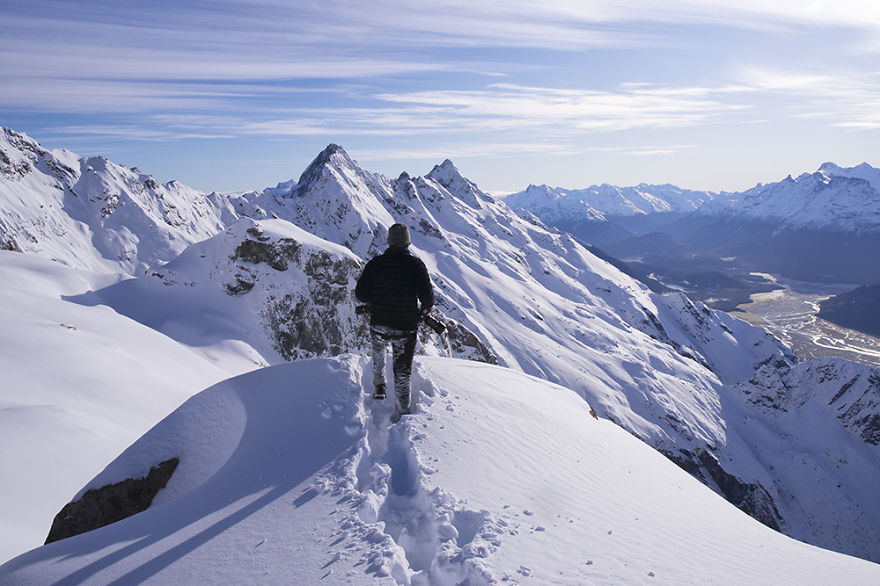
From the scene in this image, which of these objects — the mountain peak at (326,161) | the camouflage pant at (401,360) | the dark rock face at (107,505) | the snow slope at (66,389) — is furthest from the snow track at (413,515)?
the mountain peak at (326,161)

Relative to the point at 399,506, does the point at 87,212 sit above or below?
above

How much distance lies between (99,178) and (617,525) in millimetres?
164836

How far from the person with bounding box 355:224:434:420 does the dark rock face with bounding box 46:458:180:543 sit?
3.97 meters

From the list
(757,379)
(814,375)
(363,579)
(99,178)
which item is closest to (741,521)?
(363,579)

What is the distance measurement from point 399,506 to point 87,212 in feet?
501

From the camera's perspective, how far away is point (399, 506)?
19.9 feet

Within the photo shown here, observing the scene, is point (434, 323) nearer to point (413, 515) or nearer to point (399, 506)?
point (399, 506)

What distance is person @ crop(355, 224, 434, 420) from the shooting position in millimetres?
8164

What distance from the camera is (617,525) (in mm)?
6754

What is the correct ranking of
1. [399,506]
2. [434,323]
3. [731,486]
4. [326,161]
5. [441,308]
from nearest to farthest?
[399,506] < [434,323] < [731,486] < [441,308] < [326,161]

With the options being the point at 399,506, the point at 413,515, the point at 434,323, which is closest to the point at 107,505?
the point at 399,506

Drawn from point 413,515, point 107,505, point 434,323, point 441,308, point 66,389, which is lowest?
point 441,308

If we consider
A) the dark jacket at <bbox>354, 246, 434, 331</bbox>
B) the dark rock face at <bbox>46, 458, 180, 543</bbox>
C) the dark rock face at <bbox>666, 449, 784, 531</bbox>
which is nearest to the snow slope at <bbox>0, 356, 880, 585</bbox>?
the dark rock face at <bbox>46, 458, 180, 543</bbox>

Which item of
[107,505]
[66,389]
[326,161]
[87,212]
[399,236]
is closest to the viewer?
[107,505]
